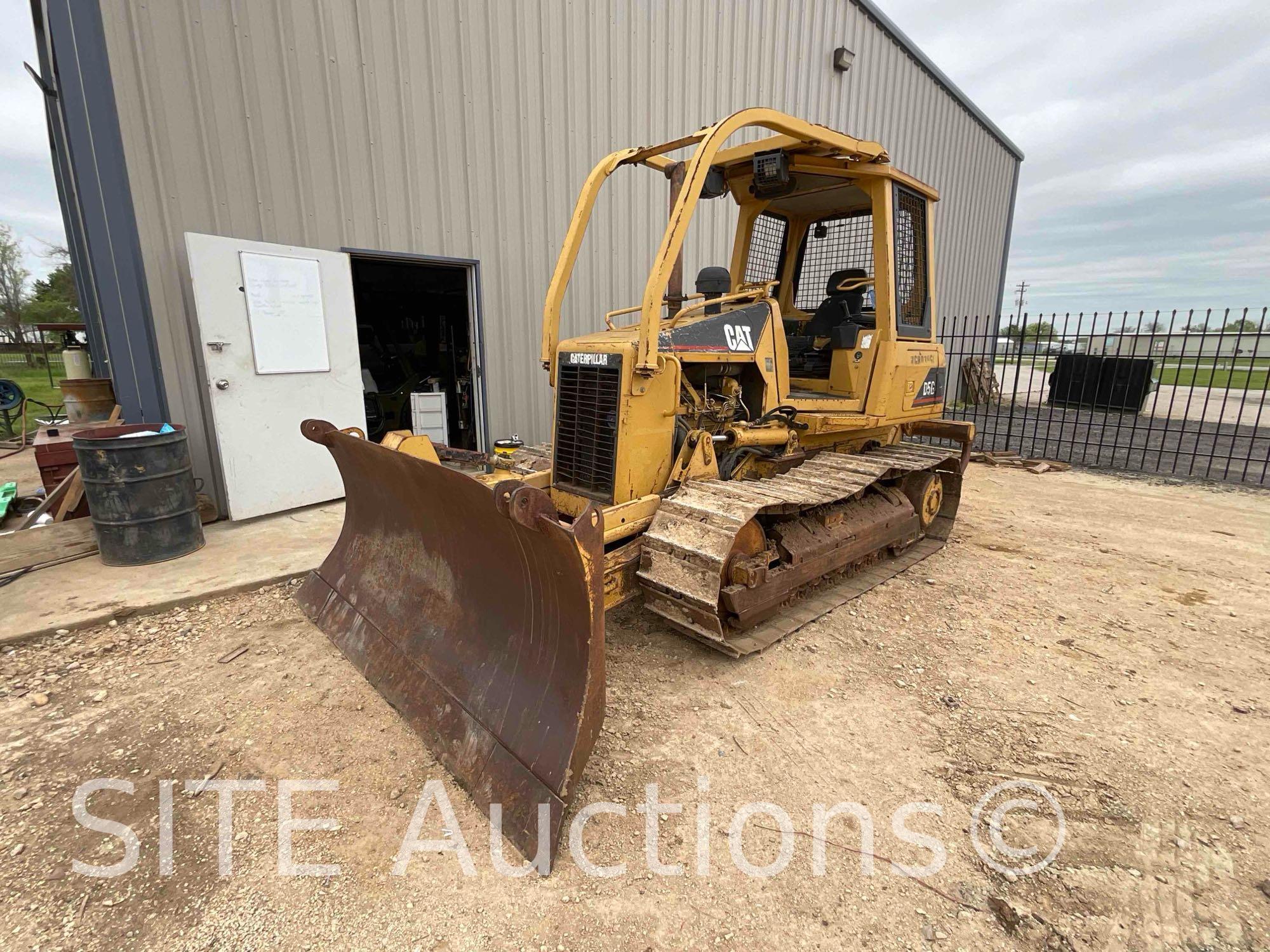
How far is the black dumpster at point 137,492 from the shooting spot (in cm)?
400

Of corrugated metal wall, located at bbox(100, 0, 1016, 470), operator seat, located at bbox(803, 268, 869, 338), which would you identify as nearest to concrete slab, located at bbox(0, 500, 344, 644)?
corrugated metal wall, located at bbox(100, 0, 1016, 470)

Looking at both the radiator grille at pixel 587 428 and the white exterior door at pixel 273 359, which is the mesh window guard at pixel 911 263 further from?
the white exterior door at pixel 273 359

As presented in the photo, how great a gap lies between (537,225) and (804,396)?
13.2 feet

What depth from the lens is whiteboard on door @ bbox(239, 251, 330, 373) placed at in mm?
4883

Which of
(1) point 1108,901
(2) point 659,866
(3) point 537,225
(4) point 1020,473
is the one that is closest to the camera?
(1) point 1108,901

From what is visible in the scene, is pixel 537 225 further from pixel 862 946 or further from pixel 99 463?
pixel 862 946

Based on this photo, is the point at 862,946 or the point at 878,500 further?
the point at 878,500

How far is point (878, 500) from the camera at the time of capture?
4406 millimetres

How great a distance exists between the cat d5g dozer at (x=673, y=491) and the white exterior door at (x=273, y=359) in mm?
1999

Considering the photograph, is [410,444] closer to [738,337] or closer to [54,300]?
[738,337]

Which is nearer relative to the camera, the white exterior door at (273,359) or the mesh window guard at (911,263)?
the mesh window guard at (911,263)

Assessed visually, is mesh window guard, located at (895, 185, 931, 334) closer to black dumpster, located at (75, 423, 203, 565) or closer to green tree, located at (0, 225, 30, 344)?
black dumpster, located at (75, 423, 203, 565)

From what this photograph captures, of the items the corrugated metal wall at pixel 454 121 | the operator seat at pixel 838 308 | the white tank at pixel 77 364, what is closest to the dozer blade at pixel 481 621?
the corrugated metal wall at pixel 454 121

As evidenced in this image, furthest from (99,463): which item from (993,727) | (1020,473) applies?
(1020,473)
